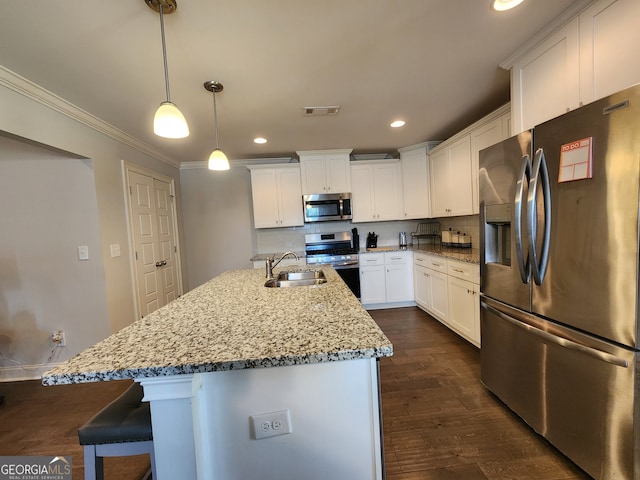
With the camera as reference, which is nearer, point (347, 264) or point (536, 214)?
point (536, 214)

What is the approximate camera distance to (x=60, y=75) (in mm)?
1772

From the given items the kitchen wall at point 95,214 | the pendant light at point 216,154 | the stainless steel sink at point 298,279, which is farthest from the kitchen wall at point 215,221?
the stainless steel sink at point 298,279

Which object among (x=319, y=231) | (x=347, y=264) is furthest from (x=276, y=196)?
(x=347, y=264)

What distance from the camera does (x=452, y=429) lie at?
5.30ft

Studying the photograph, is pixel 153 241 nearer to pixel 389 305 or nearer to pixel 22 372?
pixel 22 372

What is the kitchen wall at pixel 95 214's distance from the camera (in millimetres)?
2021

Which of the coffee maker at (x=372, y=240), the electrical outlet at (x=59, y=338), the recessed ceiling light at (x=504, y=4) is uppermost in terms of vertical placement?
the recessed ceiling light at (x=504, y=4)

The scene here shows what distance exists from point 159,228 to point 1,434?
226cm

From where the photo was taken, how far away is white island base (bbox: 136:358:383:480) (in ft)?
2.76

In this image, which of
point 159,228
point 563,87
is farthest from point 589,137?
point 159,228

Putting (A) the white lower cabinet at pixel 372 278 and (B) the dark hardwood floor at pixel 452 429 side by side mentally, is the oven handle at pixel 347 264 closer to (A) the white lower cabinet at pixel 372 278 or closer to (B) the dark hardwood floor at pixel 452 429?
(A) the white lower cabinet at pixel 372 278

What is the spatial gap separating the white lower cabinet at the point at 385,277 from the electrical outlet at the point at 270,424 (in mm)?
2932

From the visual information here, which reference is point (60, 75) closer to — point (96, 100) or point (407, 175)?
point (96, 100)

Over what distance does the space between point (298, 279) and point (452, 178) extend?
2381mm
